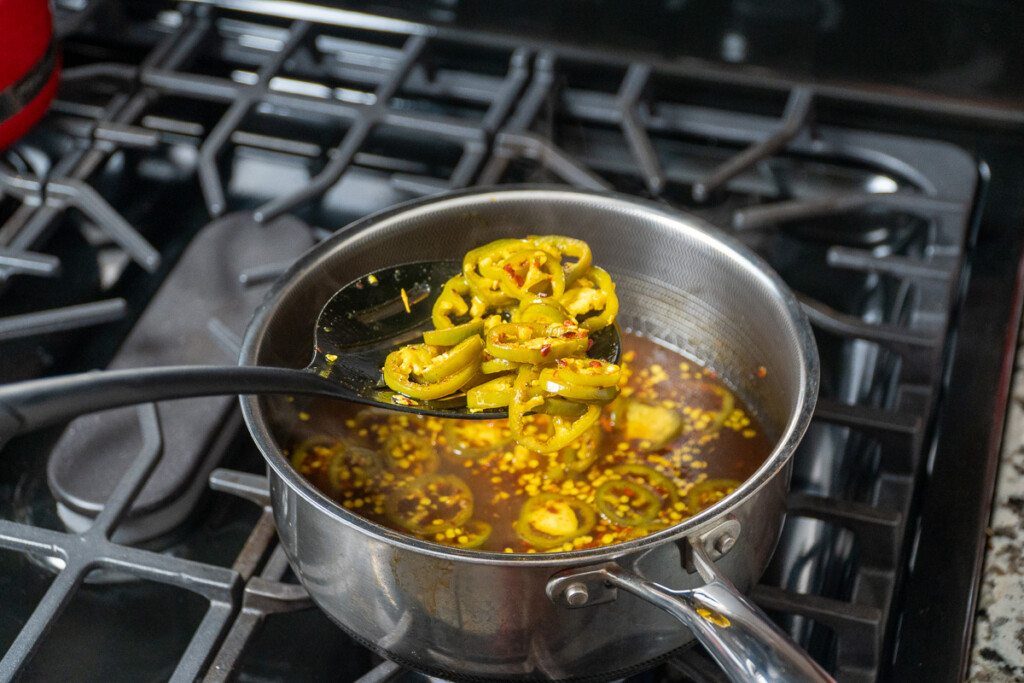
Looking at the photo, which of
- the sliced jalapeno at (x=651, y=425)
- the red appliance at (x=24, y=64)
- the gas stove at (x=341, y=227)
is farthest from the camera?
the red appliance at (x=24, y=64)

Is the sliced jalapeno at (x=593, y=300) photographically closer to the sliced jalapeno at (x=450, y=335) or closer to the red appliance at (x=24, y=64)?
the sliced jalapeno at (x=450, y=335)

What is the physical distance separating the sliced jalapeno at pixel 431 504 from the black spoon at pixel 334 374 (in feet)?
0.23

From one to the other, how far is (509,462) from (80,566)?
1.03 feet

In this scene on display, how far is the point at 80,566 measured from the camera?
682mm

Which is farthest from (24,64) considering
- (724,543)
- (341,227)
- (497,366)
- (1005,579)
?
(1005,579)

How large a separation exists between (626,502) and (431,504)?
0.47 feet

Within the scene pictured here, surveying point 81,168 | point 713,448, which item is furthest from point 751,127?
point 81,168

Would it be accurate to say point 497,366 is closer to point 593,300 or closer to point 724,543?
point 593,300

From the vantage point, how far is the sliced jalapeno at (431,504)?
0.73 metres

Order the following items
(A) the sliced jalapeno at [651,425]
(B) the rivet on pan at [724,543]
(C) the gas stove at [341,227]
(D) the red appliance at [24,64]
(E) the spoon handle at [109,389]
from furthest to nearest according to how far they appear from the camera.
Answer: (D) the red appliance at [24,64]
(A) the sliced jalapeno at [651,425]
(C) the gas stove at [341,227]
(B) the rivet on pan at [724,543]
(E) the spoon handle at [109,389]

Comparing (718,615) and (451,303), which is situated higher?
(451,303)

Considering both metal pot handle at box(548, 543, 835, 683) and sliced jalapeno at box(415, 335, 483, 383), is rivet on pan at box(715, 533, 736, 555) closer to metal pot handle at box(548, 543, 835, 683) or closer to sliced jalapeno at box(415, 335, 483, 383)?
metal pot handle at box(548, 543, 835, 683)

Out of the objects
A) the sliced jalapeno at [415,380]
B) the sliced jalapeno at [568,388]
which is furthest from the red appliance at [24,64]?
the sliced jalapeno at [568,388]

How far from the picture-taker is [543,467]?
77cm
